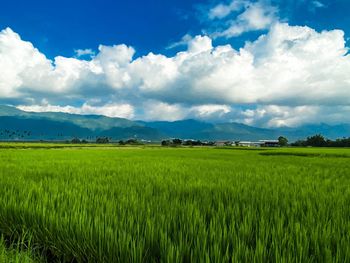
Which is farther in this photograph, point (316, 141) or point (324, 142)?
point (316, 141)

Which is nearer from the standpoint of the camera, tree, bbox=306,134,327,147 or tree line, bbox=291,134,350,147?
tree line, bbox=291,134,350,147

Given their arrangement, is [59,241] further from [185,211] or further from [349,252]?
[349,252]

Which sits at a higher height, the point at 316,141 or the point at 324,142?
the point at 316,141

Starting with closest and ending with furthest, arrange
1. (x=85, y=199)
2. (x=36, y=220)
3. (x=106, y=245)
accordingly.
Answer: (x=106, y=245) < (x=36, y=220) < (x=85, y=199)

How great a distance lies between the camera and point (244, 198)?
405 cm

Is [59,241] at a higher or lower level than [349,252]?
lower

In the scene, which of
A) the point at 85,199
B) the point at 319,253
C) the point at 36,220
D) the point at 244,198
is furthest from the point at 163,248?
the point at 244,198

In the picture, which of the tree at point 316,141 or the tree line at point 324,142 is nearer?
the tree line at point 324,142

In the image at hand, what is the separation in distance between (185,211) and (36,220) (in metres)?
1.44

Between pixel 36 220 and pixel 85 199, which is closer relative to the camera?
pixel 36 220

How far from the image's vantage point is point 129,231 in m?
2.36

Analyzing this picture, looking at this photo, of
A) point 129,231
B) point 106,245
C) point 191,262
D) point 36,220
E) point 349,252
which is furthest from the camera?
point 36,220

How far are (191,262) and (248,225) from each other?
88cm

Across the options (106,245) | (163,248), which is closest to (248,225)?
(163,248)
